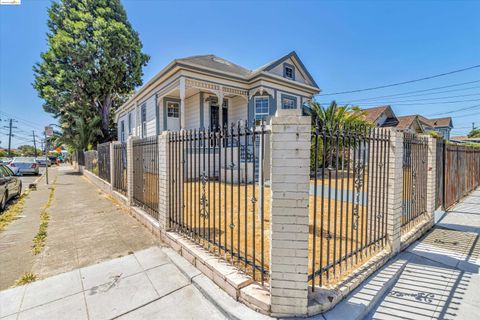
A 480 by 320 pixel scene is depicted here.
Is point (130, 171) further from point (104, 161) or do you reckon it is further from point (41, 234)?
point (104, 161)

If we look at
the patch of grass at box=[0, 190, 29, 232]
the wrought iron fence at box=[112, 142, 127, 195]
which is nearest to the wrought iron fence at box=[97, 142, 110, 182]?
the wrought iron fence at box=[112, 142, 127, 195]

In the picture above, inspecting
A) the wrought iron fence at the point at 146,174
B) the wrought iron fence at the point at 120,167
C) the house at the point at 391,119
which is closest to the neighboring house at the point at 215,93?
the wrought iron fence at the point at 120,167

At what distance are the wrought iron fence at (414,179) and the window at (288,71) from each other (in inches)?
427

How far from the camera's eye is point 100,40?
2055 cm

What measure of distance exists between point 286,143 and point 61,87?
25887 mm

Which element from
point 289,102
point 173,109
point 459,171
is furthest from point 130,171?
point 289,102

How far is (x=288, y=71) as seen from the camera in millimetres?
14758

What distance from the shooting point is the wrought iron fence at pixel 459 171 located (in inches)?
259

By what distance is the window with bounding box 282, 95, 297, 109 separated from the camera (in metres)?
13.9

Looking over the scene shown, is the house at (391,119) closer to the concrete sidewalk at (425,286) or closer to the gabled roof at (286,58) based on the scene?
the gabled roof at (286,58)

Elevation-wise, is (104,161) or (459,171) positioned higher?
(104,161)

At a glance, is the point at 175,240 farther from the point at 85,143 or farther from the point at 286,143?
the point at 85,143

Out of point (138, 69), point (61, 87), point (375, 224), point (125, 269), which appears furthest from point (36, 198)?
point (138, 69)

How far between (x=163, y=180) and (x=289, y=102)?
11518 mm
